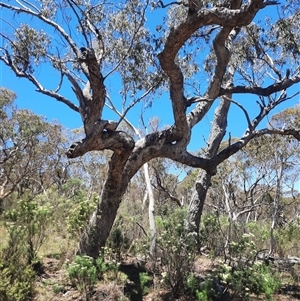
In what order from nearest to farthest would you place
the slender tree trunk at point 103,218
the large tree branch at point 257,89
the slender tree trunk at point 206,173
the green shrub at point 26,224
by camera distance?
1. the green shrub at point 26,224
2. the slender tree trunk at point 103,218
3. the large tree branch at point 257,89
4. the slender tree trunk at point 206,173

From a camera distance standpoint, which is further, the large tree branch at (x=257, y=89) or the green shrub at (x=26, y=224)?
the large tree branch at (x=257, y=89)

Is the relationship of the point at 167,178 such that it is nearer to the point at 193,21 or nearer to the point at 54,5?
the point at 54,5

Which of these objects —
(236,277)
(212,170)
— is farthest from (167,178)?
(236,277)

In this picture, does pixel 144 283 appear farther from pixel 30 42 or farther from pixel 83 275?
pixel 30 42

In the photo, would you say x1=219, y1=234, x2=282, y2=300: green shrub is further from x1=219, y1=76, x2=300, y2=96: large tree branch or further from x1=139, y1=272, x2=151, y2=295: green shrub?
x1=219, y1=76, x2=300, y2=96: large tree branch

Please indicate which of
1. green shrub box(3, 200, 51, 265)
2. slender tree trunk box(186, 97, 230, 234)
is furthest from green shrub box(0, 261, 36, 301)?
slender tree trunk box(186, 97, 230, 234)

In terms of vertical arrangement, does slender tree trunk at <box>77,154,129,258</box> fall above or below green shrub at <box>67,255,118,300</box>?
above

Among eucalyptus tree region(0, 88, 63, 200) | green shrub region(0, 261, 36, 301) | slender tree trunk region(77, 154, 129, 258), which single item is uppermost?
eucalyptus tree region(0, 88, 63, 200)

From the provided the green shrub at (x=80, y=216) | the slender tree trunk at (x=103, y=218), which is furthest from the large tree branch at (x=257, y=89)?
the green shrub at (x=80, y=216)

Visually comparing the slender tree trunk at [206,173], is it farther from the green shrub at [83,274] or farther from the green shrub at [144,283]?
the green shrub at [83,274]

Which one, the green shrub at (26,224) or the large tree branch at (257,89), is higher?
the large tree branch at (257,89)

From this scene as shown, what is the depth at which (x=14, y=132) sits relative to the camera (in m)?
16.3

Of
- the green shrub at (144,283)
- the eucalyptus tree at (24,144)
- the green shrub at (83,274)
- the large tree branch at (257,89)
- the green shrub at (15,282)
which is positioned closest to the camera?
the green shrub at (15,282)

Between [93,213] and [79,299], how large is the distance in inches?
61.2
